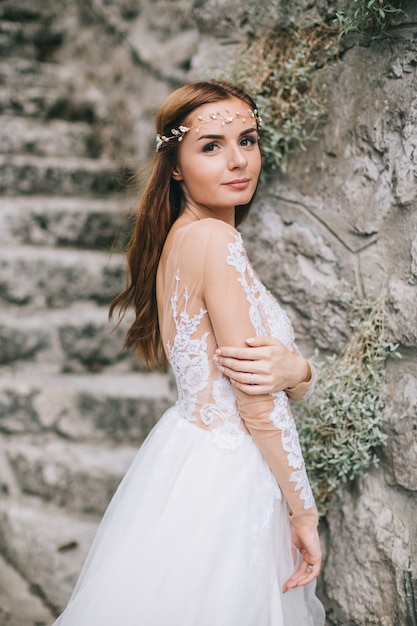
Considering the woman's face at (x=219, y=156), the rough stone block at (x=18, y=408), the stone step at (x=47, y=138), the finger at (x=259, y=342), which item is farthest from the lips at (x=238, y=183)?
the stone step at (x=47, y=138)

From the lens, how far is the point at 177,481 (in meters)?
1.59

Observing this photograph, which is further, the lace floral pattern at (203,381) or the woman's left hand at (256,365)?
the lace floral pattern at (203,381)

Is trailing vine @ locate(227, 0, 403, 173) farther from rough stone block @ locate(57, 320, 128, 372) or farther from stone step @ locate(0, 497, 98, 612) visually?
stone step @ locate(0, 497, 98, 612)

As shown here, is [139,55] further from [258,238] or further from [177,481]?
[177,481]

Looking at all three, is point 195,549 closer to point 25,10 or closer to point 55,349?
point 55,349

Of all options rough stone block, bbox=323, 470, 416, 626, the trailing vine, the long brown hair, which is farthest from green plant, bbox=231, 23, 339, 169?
rough stone block, bbox=323, 470, 416, 626

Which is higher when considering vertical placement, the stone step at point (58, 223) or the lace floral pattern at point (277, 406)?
the lace floral pattern at point (277, 406)

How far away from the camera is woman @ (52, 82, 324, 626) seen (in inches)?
58.4

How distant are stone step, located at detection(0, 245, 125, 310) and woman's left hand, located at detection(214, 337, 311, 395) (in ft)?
5.50

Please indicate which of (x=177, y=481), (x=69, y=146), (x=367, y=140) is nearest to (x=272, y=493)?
(x=177, y=481)

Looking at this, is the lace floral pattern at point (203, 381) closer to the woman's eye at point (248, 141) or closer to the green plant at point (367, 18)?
the woman's eye at point (248, 141)

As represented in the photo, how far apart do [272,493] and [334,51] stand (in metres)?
1.43

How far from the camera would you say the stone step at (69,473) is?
8.90 ft

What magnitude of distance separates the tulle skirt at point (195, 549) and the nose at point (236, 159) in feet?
2.50
